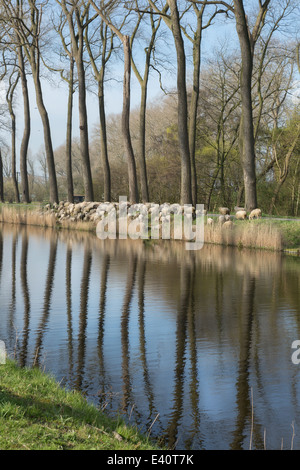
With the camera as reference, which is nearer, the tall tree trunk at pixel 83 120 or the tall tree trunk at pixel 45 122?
the tall tree trunk at pixel 83 120

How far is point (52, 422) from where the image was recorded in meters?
4.33

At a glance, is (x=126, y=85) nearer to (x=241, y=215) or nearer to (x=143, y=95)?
(x=143, y=95)

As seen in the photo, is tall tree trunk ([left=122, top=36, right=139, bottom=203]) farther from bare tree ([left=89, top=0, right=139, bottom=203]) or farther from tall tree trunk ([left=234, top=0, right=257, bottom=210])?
tall tree trunk ([left=234, top=0, right=257, bottom=210])

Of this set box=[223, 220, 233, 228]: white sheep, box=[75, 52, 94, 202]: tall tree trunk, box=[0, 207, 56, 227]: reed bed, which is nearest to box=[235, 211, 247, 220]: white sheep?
box=[223, 220, 233, 228]: white sheep

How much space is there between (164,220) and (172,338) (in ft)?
46.8

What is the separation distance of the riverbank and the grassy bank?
13.5 meters

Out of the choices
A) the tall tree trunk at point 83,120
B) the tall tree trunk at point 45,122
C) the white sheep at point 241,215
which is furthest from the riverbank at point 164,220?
the tall tree trunk at point 45,122

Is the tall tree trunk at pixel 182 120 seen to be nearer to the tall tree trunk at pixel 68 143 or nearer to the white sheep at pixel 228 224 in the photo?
the white sheep at pixel 228 224

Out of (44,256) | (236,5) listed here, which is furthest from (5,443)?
(236,5)

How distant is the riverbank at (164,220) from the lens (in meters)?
18.2

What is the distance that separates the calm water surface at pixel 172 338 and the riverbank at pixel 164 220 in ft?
9.01

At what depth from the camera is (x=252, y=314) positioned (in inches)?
372

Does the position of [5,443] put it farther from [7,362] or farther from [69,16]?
[69,16]

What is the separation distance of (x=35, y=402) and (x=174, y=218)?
17106mm
